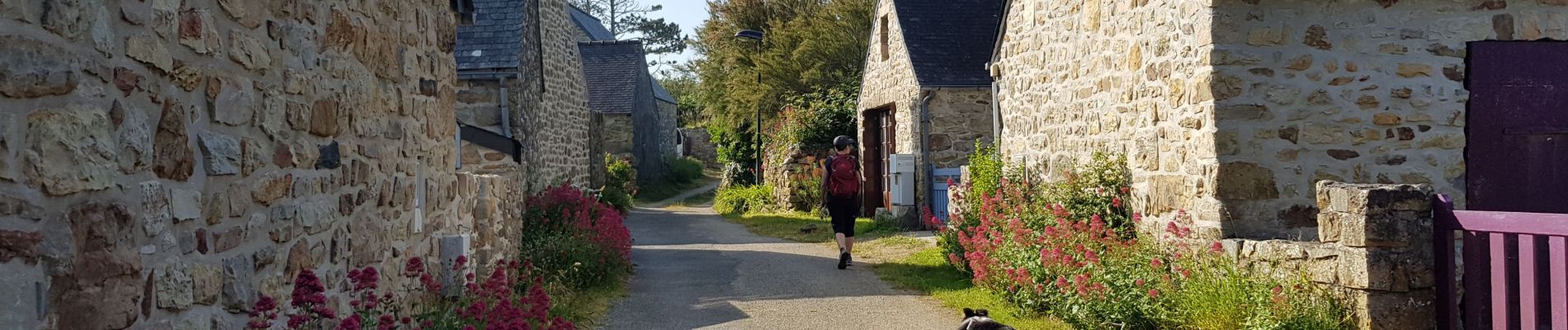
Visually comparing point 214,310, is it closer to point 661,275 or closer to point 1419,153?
point 1419,153

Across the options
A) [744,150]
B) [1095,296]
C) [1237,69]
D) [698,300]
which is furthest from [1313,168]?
[744,150]

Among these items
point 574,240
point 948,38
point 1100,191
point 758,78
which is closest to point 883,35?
point 948,38

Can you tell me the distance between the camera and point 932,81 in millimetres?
15188

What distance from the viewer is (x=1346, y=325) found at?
5211 millimetres

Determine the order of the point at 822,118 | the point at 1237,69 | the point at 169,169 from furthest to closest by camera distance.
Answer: the point at 822,118
the point at 1237,69
the point at 169,169

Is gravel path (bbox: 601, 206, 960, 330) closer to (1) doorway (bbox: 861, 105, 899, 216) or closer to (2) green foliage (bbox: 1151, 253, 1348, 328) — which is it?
(2) green foliage (bbox: 1151, 253, 1348, 328)

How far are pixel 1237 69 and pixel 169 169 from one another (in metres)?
5.49

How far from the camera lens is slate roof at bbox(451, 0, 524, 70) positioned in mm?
13734

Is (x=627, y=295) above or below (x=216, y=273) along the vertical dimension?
below

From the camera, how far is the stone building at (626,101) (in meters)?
28.8

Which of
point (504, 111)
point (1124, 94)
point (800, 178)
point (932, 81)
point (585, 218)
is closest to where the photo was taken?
point (1124, 94)

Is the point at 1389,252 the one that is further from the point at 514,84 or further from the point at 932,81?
the point at 514,84

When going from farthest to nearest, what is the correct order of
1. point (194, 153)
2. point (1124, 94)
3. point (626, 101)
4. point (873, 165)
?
point (626, 101) < point (873, 165) < point (1124, 94) < point (194, 153)

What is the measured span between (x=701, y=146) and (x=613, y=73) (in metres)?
13.7
